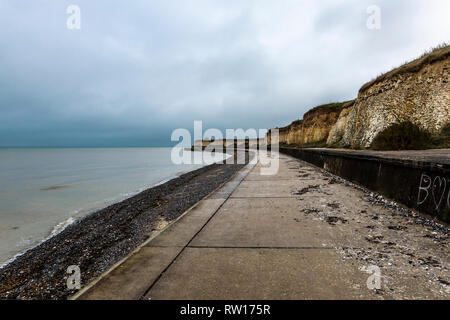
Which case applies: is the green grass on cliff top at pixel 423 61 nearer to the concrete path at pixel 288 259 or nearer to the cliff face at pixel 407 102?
the cliff face at pixel 407 102

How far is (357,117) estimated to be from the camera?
2495 cm

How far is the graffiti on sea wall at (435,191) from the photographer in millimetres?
3879

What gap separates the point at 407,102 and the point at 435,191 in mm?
19729

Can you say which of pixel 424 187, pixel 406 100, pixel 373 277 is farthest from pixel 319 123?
pixel 373 277

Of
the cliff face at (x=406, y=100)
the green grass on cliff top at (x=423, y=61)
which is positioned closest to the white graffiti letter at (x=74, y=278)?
the cliff face at (x=406, y=100)

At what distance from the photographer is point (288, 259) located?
110 inches

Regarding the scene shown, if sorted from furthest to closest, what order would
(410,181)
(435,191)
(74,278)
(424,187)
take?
(410,181)
(424,187)
(74,278)
(435,191)

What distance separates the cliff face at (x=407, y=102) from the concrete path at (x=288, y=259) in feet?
57.9

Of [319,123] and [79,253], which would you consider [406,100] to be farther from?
[319,123]

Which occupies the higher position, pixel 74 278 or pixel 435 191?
pixel 435 191

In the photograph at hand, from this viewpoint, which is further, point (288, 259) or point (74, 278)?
point (74, 278)

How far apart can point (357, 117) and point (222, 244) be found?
89.3ft
